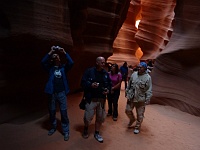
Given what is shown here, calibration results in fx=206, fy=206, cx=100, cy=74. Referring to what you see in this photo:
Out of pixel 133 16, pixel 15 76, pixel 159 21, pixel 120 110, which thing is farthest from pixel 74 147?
pixel 133 16

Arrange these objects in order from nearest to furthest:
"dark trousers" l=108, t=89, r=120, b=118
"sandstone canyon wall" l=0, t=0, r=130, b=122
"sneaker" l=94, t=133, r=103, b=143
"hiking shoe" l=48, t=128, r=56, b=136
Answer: "sneaker" l=94, t=133, r=103, b=143 < "hiking shoe" l=48, t=128, r=56, b=136 < "sandstone canyon wall" l=0, t=0, r=130, b=122 < "dark trousers" l=108, t=89, r=120, b=118

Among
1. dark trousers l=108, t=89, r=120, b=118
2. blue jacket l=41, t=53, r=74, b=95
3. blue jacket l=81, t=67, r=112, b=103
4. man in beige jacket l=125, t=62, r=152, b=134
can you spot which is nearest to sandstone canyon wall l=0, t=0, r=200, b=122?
blue jacket l=41, t=53, r=74, b=95

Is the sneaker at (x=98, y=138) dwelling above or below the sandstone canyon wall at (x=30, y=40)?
below

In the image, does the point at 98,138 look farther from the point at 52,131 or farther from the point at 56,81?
the point at 56,81

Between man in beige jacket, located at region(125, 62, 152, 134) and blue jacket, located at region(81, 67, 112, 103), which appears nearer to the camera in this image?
blue jacket, located at region(81, 67, 112, 103)

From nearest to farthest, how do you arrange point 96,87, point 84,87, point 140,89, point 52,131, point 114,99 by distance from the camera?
point 96,87
point 84,87
point 52,131
point 140,89
point 114,99

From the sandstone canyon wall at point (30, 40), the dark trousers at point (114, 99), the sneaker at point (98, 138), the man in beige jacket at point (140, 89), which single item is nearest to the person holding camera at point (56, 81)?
the sneaker at point (98, 138)

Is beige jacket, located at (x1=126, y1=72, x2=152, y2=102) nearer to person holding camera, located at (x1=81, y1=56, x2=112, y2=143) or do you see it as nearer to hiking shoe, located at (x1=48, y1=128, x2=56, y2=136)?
person holding camera, located at (x1=81, y1=56, x2=112, y2=143)

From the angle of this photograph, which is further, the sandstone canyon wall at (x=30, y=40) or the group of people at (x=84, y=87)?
the sandstone canyon wall at (x=30, y=40)

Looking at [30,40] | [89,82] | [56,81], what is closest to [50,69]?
[56,81]

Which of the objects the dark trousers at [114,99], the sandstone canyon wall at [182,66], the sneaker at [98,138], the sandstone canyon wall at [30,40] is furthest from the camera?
the sandstone canyon wall at [182,66]

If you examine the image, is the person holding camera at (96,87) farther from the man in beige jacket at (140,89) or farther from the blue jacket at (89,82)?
the man in beige jacket at (140,89)

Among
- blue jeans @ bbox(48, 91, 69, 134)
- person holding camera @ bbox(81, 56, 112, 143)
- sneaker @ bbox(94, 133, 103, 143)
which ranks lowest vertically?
sneaker @ bbox(94, 133, 103, 143)

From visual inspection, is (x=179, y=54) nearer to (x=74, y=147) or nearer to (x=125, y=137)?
(x=125, y=137)
